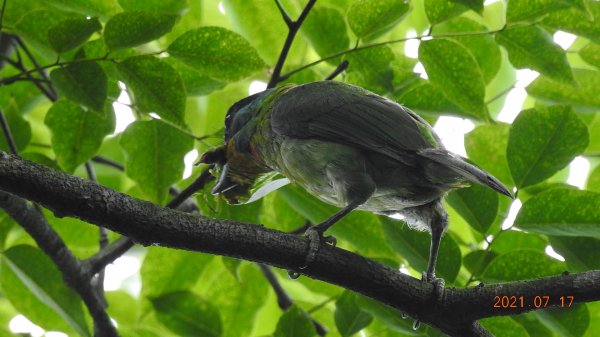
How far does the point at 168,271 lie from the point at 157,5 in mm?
1133

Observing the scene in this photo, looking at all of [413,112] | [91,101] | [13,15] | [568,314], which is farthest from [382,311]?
[13,15]

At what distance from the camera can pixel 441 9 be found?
323 centimetres

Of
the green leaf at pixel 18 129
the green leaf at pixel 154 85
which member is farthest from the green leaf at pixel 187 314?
the green leaf at pixel 18 129

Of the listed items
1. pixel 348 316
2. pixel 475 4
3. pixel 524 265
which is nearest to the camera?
pixel 475 4

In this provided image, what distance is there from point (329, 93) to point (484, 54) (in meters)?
0.72

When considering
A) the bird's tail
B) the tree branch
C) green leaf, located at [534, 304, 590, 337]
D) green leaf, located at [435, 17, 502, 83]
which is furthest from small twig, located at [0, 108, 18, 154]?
green leaf, located at [534, 304, 590, 337]

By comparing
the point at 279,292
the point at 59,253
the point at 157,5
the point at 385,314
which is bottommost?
the point at 385,314

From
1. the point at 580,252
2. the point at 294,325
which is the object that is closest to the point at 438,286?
the point at 294,325

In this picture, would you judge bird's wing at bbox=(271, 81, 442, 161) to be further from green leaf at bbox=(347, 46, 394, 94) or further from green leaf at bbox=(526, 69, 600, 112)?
green leaf at bbox=(526, 69, 600, 112)

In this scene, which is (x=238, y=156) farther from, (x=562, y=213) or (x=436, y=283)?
(x=562, y=213)

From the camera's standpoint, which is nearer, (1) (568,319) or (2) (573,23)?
(1) (568,319)

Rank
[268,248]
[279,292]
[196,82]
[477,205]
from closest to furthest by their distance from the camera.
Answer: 1. [268,248]
2. [477,205]
3. [196,82]
4. [279,292]

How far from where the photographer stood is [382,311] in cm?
294
